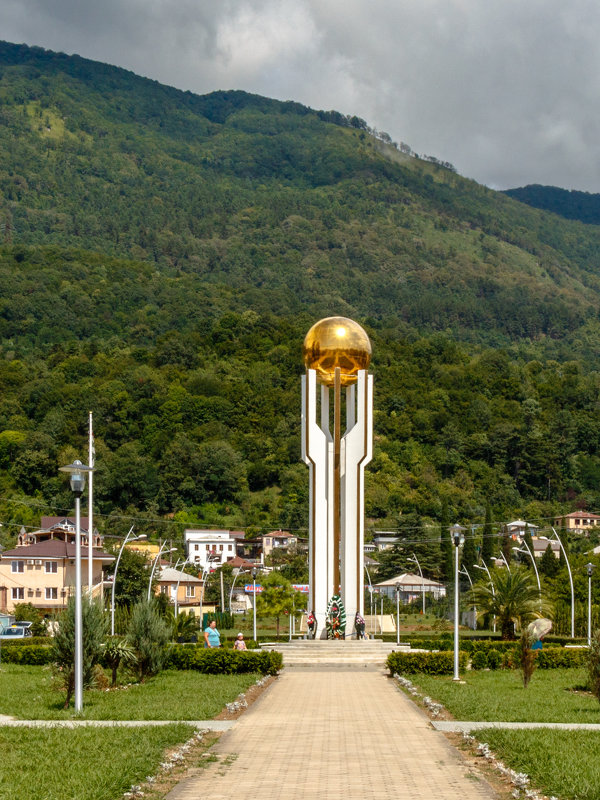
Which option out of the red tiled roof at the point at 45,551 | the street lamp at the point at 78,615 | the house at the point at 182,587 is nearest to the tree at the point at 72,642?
the street lamp at the point at 78,615

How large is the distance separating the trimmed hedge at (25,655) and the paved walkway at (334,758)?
13025 millimetres

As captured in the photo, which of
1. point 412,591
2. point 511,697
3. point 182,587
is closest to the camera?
point 511,697

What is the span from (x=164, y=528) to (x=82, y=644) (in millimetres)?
80350

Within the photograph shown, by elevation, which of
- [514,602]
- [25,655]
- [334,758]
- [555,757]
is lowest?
[25,655]

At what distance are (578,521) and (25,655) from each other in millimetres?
86164

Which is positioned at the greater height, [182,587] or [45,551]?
[45,551]

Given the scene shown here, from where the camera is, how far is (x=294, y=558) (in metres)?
95.5

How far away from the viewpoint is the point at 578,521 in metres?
111

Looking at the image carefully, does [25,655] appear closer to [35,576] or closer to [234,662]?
[234,662]

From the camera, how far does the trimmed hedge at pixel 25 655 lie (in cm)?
3197

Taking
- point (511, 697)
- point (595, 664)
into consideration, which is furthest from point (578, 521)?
point (595, 664)

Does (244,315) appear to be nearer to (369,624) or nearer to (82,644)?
(369,624)

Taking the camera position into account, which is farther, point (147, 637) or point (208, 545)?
point (208, 545)

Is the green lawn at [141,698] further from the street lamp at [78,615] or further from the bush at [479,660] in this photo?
the bush at [479,660]
